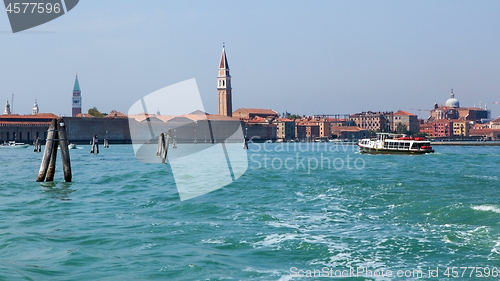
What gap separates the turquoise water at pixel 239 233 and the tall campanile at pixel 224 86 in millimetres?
65121

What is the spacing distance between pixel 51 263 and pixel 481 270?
11.3ft

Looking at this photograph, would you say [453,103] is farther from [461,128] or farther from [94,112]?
[94,112]

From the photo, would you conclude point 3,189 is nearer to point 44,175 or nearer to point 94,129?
point 44,175

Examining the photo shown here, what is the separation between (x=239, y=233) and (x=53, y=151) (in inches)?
251

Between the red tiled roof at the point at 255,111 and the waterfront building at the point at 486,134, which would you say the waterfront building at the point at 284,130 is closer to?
the red tiled roof at the point at 255,111

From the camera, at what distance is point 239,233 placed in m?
6.35

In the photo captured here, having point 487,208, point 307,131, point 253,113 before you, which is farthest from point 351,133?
point 487,208

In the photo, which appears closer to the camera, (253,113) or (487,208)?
(487,208)

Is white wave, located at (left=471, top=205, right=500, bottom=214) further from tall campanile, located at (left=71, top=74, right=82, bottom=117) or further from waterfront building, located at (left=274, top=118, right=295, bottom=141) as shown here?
tall campanile, located at (left=71, top=74, right=82, bottom=117)

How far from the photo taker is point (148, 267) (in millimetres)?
4953

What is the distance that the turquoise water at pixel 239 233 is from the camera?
5.01 meters

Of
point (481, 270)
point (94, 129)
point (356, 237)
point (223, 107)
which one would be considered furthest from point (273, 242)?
point (223, 107)

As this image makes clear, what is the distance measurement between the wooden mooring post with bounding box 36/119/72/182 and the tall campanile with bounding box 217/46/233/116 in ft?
208

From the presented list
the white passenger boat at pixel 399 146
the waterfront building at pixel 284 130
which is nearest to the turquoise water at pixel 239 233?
the white passenger boat at pixel 399 146
